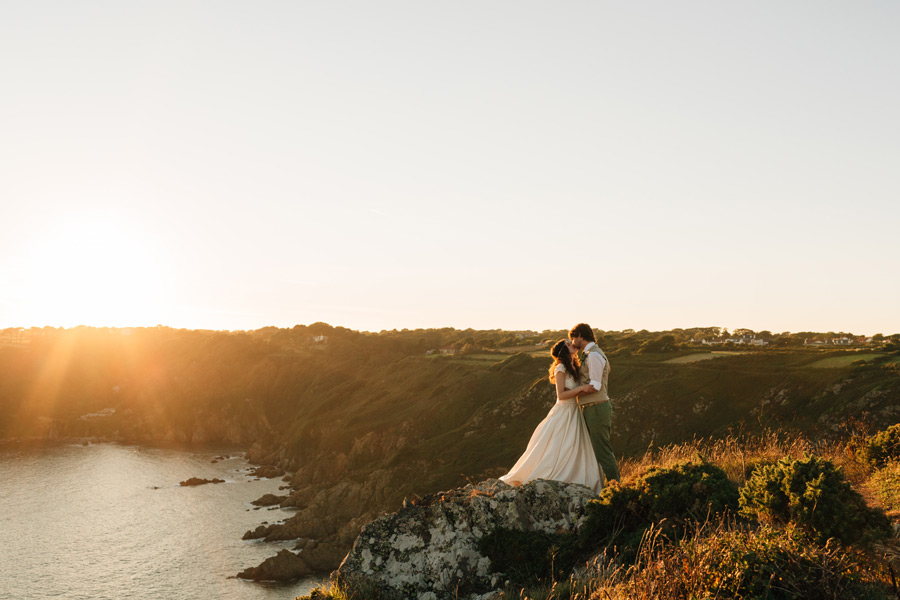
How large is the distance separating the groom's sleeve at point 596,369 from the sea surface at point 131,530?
46558 mm

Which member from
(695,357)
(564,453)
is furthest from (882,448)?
(695,357)

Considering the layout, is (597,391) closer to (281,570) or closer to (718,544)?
(718,544)

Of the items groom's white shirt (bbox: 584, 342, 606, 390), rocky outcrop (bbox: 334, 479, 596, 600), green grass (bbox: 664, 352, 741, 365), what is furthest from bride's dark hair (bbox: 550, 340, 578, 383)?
green grass (bbox: 664, 352, 741, 365)

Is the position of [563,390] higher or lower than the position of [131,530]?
higher

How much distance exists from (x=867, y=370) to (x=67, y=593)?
234ft

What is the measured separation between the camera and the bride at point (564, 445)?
9.34 m

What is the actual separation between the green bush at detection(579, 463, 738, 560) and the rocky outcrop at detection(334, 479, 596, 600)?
411 millimetres

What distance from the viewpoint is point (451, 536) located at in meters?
8.34

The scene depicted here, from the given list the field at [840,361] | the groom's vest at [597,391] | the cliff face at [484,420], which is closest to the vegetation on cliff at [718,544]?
the groom's vest at [597,391]

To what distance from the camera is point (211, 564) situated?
191 feet

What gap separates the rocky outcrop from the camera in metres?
8.03

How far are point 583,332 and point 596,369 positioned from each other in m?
0.73

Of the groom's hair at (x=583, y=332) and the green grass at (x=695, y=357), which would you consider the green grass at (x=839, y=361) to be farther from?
the groom's hair at (x=583, y=332)

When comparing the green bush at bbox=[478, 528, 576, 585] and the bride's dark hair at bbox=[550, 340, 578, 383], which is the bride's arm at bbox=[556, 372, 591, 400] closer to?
the bride's dark hair at bbox=[550, 340, 578, 383]
